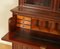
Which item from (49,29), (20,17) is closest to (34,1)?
(20,17)

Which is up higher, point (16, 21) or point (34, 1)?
point (34, 1)

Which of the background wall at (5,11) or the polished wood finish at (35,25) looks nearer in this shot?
the polished wood finish at (35,25)

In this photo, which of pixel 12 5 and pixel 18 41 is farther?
pixel 12 5

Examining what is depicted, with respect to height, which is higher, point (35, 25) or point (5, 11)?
point (5, 11)

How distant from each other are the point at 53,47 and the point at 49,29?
270mm

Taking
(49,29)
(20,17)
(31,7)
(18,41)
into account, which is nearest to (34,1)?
(31,7)

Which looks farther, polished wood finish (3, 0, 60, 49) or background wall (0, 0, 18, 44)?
background wall (0, 0, 18, 44)

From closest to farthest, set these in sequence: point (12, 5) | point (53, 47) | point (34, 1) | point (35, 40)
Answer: point (53, 47) → point (35, 40) → point (34, 1) → point (12, 5)

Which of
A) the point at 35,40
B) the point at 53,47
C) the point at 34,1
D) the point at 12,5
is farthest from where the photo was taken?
the point at 12,5

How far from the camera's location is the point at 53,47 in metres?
1.54

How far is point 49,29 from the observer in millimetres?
1748

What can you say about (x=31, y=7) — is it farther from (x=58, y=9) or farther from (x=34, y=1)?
(x=58, y=9)

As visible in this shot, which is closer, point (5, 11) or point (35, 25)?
point (35, 25)

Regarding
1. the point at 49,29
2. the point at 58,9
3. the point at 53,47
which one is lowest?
the point at 53,47
